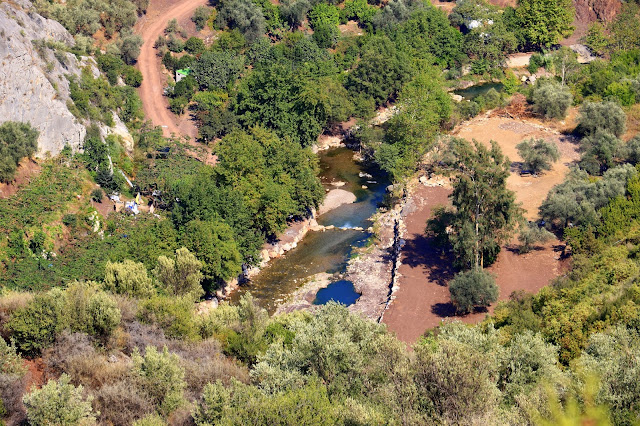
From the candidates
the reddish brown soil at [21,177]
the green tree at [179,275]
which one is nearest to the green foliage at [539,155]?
the green tree at [179,275]

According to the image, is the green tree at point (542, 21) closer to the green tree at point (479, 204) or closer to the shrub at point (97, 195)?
the green tree at point (479, 204)

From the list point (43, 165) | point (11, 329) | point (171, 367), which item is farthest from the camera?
point (43, 165)

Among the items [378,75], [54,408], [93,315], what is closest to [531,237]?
[93,315]

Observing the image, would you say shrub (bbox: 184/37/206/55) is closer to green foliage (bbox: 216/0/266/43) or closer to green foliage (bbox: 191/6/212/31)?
green foliage (bbox: 191/6/212/31)

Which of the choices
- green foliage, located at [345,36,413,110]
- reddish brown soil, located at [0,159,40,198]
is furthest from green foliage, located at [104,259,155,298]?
green foliage, located at [345,36,413,110]

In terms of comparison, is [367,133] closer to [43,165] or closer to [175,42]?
[175,42]

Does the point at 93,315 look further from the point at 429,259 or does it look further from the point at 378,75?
the point at 378,75

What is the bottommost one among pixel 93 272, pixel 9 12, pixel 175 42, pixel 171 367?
pixel 171 367

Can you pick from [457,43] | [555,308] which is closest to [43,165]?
[555,308]
